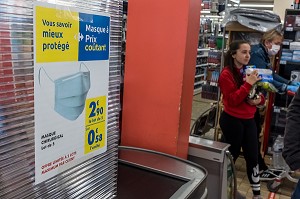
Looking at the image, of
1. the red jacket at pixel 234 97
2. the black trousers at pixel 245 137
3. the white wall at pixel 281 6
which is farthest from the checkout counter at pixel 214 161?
the white wall at pixel 281 6

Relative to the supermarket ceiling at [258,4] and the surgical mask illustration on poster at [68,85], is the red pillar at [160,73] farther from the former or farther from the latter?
the supermarket ceiling at [258,4]

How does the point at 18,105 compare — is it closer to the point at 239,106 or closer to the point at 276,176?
the point at 239,106

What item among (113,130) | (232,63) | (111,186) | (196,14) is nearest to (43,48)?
(113,130)

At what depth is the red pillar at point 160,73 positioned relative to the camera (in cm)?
184

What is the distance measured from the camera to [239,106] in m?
3.15

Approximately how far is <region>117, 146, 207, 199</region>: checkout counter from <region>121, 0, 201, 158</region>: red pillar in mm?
238

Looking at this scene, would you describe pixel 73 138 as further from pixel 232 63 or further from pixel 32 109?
pixel 232 63

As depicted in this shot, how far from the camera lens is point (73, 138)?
0.86 meters

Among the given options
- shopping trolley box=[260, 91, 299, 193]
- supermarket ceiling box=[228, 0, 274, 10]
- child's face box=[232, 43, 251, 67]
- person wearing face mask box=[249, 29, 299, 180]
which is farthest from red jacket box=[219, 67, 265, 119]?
supermarket ceiling box=[228, 0, 274, 10]

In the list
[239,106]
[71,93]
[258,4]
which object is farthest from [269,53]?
[258,4]

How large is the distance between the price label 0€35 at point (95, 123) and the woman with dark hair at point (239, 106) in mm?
2187

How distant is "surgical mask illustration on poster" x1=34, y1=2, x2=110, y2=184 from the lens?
74 cm

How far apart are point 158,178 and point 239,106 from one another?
180 centimetres

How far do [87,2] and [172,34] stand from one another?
104 centimetres
